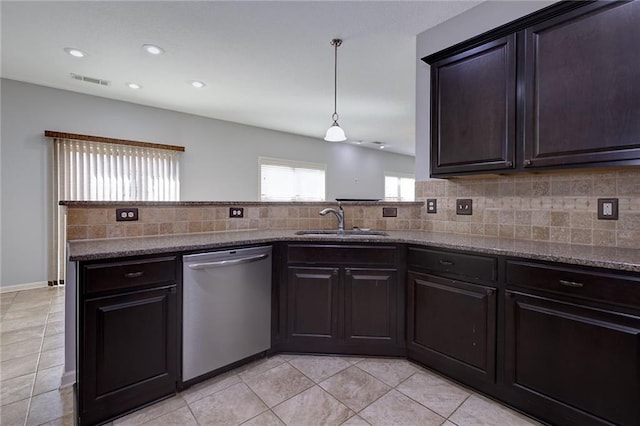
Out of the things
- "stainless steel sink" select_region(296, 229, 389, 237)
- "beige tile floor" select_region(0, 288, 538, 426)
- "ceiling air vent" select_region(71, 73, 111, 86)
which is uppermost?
"ceiling air vent" select_region(71, 73, 111, 86)

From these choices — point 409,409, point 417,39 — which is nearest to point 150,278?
point 409,409

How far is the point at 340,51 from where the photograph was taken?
304cm

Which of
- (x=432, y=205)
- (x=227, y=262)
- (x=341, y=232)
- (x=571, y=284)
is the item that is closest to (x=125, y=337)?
(x=227, y=262)

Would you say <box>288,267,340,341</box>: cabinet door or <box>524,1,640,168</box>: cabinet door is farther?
<box>288,267,340,341</box>: cabinet door

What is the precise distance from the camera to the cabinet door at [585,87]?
1.46 m

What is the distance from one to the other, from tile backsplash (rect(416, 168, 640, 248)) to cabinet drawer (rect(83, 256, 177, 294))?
6.72ft

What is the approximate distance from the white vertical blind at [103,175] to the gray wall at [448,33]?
410 centimetres

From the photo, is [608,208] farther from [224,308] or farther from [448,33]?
[224,308]

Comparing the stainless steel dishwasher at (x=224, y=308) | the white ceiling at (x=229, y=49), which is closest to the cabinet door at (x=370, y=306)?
the stainless steel dishwasher at (x=224, y=308)

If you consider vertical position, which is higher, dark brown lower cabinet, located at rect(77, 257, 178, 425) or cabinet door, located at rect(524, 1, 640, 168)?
cabinet door, located at rect(524, 1, 640, 168)

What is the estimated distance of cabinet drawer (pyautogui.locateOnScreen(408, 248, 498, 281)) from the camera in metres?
1.68

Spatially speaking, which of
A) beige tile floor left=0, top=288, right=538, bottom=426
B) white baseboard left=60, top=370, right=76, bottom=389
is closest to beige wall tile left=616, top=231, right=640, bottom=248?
beige tile floor left=0, top=288, right=538, bottom=426

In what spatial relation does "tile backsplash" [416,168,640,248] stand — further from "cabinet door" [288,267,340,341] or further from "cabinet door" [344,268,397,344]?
A: "cabinet door" [288,267,340,341]

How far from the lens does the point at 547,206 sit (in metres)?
1.93
